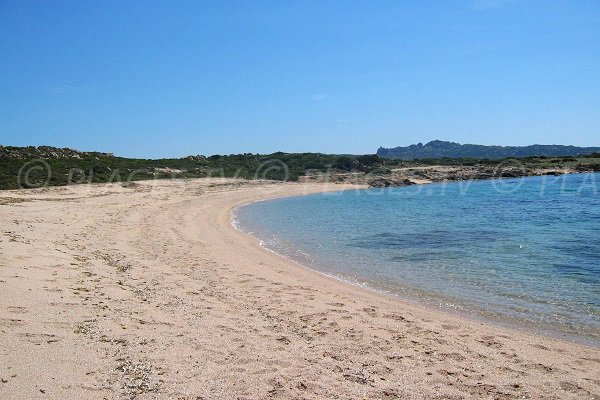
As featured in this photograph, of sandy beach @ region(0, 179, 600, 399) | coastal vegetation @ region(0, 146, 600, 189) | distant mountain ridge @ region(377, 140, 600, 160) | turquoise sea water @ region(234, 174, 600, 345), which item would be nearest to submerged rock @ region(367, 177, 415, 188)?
coastal vegetation @ region(0, 146, 600, 189)

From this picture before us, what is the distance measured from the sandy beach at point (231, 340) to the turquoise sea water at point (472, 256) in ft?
3.65

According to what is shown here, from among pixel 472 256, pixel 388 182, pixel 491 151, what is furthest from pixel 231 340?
pixel 491 151

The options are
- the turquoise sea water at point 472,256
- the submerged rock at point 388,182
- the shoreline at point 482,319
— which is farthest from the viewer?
the submerged rock at point 388,182

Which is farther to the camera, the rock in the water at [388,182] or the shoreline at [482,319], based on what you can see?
the rock in the water at [388,182]

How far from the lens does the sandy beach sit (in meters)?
4.58

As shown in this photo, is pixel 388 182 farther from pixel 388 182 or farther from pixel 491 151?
pixel 491 151

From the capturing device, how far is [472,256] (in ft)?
43.1

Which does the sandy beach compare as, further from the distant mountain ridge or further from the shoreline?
the distant mountain ridge

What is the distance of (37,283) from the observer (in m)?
7.23

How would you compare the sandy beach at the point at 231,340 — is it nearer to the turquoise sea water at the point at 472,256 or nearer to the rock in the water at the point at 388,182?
the turquoise sea water at the point at 472,256

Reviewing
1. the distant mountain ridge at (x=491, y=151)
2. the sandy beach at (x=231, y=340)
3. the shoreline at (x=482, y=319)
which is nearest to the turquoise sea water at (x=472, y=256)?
the shoreline at (x=482, y=319)

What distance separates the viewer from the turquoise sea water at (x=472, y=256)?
8.56 metres

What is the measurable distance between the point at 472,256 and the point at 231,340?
935 centimetres

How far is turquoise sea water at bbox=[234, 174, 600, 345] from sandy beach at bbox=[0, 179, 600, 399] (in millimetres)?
1112
